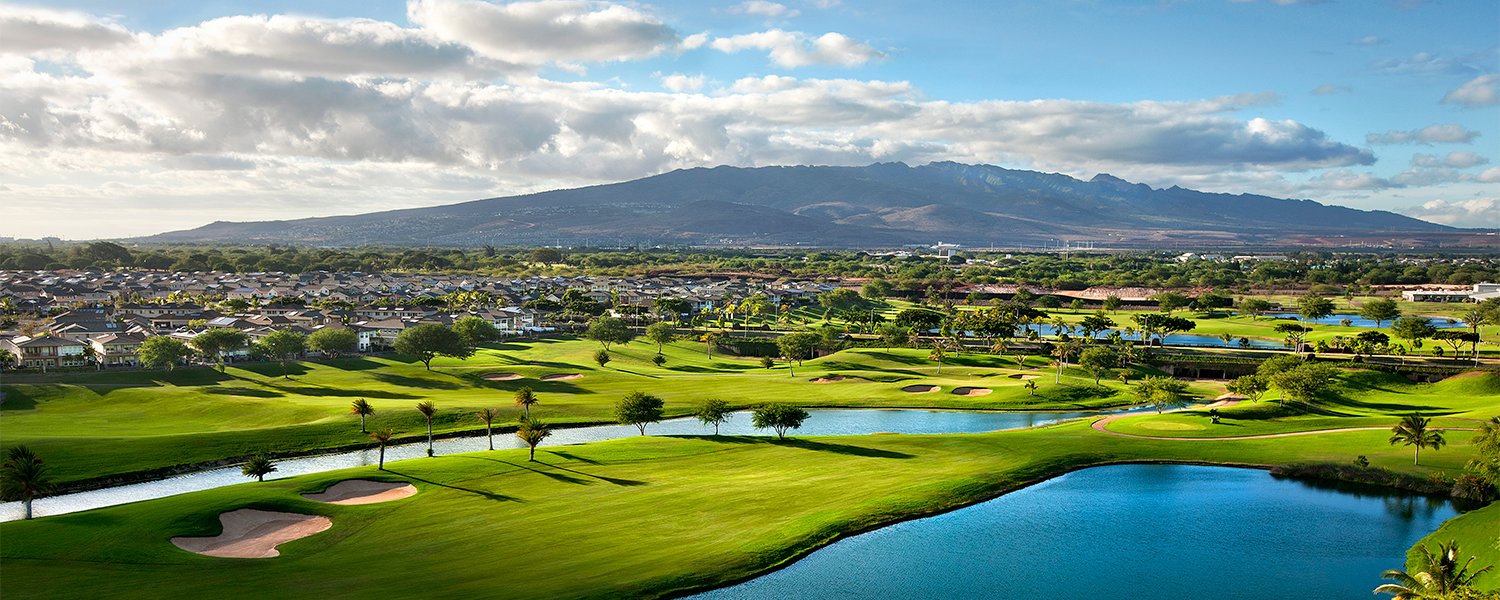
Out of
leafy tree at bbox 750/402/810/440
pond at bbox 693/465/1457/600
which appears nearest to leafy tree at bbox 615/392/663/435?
leafy tree at bbox 750/402/810/440

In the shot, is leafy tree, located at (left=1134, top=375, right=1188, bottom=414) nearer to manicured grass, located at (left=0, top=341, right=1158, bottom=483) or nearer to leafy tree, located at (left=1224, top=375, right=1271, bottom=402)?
manicured grass, located at (left=0, top=341, right=1158, bottom=483)

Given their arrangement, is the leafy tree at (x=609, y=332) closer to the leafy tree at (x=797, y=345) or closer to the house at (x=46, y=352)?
the leafy tree at (x=797, y=345)

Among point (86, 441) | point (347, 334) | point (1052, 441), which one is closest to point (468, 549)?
point (86, 441)

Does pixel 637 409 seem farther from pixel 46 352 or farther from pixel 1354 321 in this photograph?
pixel 1354 321

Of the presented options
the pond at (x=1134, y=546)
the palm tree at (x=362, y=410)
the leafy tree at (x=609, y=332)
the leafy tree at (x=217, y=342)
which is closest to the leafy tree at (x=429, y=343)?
the leafy tree at (x=217, y=342)

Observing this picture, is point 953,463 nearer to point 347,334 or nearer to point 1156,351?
point 1156,351

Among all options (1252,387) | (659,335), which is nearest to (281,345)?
(659,335)

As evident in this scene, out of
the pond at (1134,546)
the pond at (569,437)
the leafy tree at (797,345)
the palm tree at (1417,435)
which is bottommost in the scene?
the pond at (1134,546)
